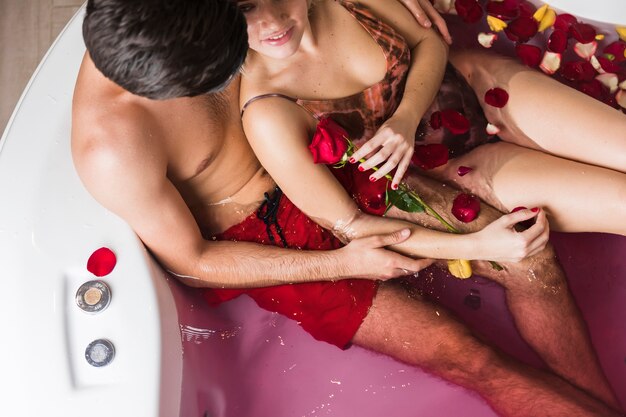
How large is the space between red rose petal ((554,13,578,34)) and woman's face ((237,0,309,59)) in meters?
0.71

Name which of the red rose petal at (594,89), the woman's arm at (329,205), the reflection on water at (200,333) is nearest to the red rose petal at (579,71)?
the red rose petal at (594,89)

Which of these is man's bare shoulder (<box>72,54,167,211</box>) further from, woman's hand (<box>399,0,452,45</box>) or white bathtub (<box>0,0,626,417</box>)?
woman's hand (<box>399,0,452,45</box>)

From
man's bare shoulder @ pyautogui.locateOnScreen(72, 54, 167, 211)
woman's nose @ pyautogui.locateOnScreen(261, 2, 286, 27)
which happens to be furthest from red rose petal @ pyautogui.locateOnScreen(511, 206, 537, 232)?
man's bare shoulder @ pyautogui.locateOnScreen(72, 54, 167, 211)

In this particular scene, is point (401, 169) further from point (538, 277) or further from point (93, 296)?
point (93, 296)

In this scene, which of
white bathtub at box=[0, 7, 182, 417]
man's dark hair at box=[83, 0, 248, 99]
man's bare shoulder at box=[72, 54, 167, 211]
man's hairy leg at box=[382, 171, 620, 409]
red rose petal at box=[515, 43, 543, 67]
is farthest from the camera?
red rose petal at box=[515, 43, 543, 67]

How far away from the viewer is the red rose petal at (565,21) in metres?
1.72

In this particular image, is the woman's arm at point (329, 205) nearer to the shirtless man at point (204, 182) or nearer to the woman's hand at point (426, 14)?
the shirtless man at point (204, 182)

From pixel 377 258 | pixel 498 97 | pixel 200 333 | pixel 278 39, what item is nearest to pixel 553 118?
pixel 498 97

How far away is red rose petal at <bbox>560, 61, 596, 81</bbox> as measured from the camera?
172 centimetres

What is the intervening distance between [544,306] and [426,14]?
0.70 m

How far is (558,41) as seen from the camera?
5.61 feet

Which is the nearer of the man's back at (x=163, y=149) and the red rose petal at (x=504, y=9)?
the man's back at (x=163, y=149)

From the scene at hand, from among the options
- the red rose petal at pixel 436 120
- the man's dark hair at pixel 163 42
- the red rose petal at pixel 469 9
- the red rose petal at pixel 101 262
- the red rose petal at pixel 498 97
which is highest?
the man's dark hair at pixel 163 42

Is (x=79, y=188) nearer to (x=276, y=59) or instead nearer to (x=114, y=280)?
(x=114, y=280)
